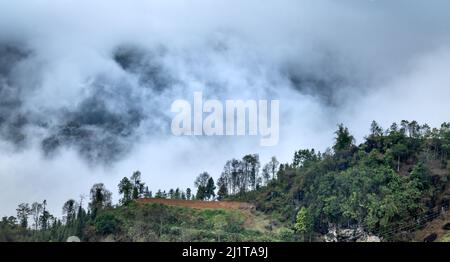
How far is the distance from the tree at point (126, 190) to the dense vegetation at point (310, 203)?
0.48 ft

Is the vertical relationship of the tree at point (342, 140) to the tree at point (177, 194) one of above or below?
above

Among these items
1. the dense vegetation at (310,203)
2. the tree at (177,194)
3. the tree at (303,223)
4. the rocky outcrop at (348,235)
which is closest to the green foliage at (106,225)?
the dense vegetation at (310,203)

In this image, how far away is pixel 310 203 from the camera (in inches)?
2889

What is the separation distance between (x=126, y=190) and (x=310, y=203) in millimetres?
26552

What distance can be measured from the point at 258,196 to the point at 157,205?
1703 centimetres

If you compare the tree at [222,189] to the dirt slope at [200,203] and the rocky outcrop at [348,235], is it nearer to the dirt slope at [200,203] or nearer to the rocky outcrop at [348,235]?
the dirt slope at [200,203]

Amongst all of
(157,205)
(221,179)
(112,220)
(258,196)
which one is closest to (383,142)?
(258,196)

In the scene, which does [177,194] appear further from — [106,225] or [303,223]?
[303,223]

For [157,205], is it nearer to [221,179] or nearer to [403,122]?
[221,179]

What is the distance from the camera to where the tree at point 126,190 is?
80438 millimetres

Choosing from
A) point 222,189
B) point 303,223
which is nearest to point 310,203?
point 303,223

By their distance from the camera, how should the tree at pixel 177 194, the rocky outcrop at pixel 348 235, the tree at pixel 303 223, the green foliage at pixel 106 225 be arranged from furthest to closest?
1. the tree at pixel 177 194
2. the green foliage at pixel 106 225
3. the tree at pixel 303 223
4. the rocky outcrop at pixel 348 235

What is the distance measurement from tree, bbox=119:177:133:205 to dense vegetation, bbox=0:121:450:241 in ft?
0.48

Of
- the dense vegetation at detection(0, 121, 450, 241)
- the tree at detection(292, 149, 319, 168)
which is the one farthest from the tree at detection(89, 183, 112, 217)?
the tree at detection(292, 149, 319, 168)
